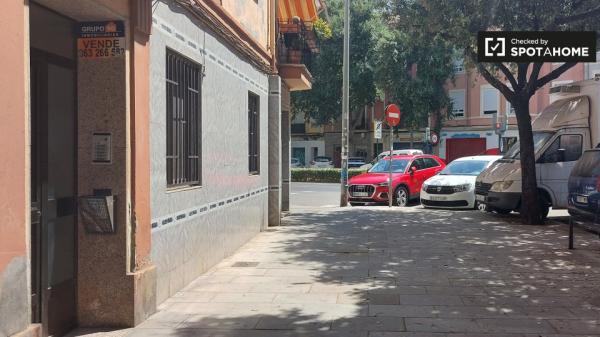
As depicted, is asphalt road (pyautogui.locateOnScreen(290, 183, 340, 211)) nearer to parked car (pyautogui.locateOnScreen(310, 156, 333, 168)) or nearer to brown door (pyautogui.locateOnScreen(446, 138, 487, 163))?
parked car (pyautogui.locateOnScreen(310, 156, 333, 168))

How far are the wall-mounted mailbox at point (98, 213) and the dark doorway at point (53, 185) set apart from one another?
0.14 meters

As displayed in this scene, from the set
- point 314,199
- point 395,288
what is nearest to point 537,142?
point 395,288

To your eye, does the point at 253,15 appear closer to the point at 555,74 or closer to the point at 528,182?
the point at 555,74

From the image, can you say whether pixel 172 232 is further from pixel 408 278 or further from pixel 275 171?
pixel 275 171

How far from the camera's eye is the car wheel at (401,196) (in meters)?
17.3

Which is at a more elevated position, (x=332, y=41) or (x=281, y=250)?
(x=332, y=41)

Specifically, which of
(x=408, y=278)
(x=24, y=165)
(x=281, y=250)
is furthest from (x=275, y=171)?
(x=24, y=165)

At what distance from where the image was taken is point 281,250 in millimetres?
9398

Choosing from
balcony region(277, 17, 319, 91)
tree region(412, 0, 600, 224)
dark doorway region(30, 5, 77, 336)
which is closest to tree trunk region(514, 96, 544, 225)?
tree region(412, 0, 600, 224)

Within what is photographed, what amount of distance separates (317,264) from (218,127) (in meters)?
2.42

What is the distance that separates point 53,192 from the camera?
489 centimetres

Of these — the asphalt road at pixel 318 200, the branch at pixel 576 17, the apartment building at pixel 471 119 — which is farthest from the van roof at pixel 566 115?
the apartment building at pixel 471 119

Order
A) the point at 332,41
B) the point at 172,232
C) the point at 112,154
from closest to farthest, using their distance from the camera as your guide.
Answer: the point at 112,154 < the point at 172,232 < the point at 332,41

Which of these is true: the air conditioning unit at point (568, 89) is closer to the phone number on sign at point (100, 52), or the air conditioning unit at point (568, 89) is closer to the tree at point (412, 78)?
the phone number on sign at point (100, 52)
